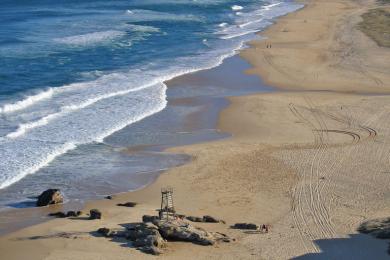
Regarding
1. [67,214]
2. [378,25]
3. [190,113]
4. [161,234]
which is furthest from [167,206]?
[378,25]

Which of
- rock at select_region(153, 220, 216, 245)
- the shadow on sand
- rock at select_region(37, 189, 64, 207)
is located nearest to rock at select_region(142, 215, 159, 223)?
rock at select_region(153, 220, 216, 245)

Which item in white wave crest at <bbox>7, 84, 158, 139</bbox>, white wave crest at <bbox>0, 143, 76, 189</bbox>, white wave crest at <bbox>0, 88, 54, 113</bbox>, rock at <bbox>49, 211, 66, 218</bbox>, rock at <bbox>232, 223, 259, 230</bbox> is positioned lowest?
rock at <bbox>232, 223, 259, 230</bbox>

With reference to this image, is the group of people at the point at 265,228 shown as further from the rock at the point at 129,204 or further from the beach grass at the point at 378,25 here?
the beach grass at the point at 378,25

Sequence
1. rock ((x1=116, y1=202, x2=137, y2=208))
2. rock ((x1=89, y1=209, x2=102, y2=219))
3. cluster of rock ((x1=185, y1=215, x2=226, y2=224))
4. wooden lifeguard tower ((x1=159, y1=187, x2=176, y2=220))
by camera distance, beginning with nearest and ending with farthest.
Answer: wooden lifeguard tower ((x1=159, y1=187, x2=176, y2=220))
cluster of rock ((x1=185, y1=215, x2=226, y2=224))
rock ((x1=89, y1=209, x2=102, y2=219))
rock ((x1=116, y1=202, x2=137, y2=208))

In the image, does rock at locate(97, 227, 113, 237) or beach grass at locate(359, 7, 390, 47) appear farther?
beach grass at locate(359, 7, 390, 47)

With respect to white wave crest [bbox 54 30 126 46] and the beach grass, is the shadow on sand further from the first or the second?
white wave crest [bbox 54 30 126 46]

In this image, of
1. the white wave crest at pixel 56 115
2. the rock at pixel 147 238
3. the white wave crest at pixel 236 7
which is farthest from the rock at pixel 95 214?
the white wave crest at pixel 236 7

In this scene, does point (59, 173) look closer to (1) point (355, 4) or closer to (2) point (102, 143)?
(2) point (102, 143)
